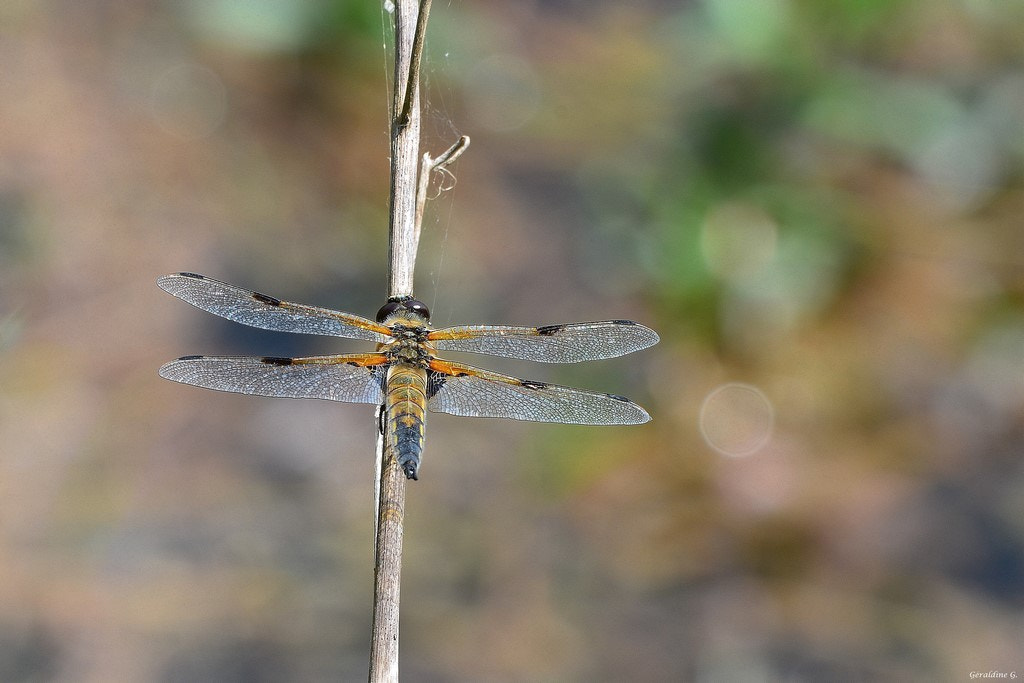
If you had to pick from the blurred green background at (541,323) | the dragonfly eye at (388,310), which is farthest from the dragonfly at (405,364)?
the blurred green background at (541,323)

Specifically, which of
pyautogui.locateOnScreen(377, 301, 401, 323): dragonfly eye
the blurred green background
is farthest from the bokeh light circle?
pyautogui.locateOnScreen(377, 301, 401, 323): dragonfly eye

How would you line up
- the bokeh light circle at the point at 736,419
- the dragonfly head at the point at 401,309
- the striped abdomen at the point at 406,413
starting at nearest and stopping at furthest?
the striped abdomen at the point at 406,413 → the dragonfly head at the point at 401,309 → the bokeh light circle at the point at 736,419

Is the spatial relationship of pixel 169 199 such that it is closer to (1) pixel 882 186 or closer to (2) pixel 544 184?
(2) pixel 544 184

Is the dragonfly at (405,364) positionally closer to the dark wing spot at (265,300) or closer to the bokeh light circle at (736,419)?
the dark wing spot at (265,300)

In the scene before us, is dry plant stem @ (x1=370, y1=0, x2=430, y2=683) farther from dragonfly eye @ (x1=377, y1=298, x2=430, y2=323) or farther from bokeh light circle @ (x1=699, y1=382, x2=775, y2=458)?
bokeh light circle @ (x1=699, y1=382, x2=775, y2=458)

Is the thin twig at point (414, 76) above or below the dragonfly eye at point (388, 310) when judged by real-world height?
above

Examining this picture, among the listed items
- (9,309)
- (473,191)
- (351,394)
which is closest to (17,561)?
(9,309)
